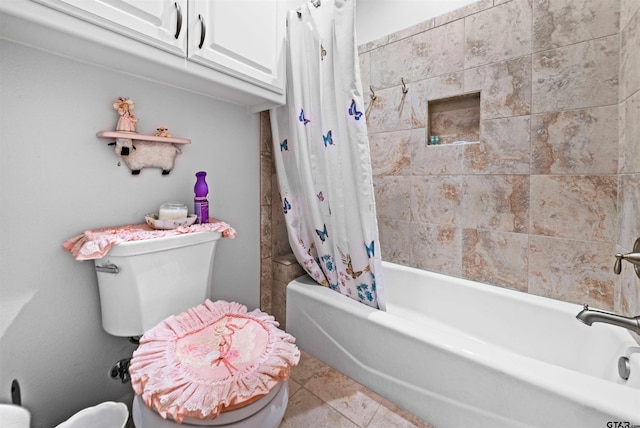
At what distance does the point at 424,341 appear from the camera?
1.07 meters

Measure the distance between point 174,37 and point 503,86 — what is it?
5.19 feet

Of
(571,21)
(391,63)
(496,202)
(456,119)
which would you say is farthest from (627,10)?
(391,63)

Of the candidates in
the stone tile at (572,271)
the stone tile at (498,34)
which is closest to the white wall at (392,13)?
the stone tile at (498,34)

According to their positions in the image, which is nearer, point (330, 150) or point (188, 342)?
point (188, 342)

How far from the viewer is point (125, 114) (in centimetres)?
107

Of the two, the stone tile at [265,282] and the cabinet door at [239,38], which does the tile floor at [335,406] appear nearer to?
the stone tile at [265,282]

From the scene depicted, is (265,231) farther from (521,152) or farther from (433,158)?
(521,152)

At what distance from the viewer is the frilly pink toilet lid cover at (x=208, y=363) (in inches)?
25.9

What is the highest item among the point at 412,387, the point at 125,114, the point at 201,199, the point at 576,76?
the point at 576,76

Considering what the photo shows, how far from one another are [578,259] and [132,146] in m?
2.10

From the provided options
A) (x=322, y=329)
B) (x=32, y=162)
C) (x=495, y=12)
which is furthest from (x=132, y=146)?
(x=495, y=12)

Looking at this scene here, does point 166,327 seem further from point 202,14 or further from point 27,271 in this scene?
point 202,14

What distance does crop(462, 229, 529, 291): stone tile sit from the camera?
4.79ft

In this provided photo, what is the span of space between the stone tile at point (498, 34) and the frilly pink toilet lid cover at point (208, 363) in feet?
5.75
